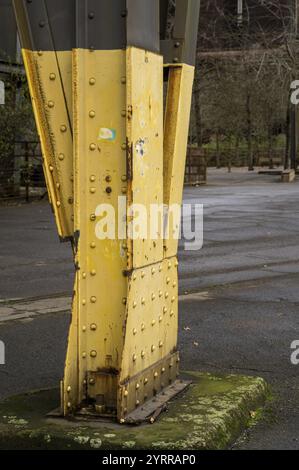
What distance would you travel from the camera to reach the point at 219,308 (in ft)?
28.8

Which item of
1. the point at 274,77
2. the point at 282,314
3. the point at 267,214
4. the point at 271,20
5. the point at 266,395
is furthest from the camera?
the point at 271,20

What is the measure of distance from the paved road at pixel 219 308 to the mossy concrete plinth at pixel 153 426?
6.3 inches

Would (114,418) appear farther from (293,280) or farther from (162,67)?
(293,280)

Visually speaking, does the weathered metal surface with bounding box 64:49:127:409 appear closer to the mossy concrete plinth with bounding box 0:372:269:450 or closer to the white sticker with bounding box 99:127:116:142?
the white sticker with bounding box 99:127:116:142

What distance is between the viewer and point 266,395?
543 centimetres

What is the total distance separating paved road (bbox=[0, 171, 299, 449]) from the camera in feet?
19.6

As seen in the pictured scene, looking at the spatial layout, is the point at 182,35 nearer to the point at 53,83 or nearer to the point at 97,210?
the point at 53,83

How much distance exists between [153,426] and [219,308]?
14.5 feet

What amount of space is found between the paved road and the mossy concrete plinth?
161 millimetres

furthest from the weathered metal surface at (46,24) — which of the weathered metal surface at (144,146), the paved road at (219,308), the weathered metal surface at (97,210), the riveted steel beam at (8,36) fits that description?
the riveted steel beam at (8,36)

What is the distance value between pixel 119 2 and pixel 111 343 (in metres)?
1.78

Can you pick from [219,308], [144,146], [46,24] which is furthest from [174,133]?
[219,308]
